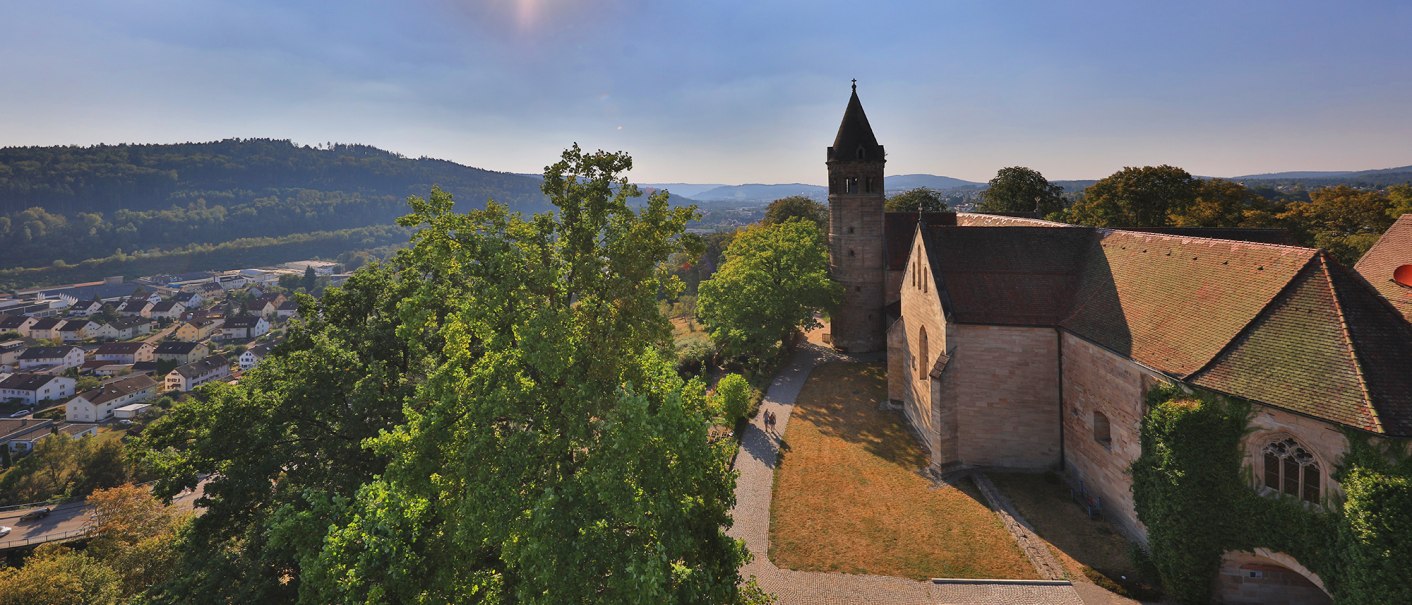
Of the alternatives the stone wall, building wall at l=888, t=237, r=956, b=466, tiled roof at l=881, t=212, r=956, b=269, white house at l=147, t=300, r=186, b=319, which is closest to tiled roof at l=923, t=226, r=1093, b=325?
building wall at l=888, t=237, r=956, b=466

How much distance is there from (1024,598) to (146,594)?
22.9 meters

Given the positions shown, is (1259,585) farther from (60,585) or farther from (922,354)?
(60,585)

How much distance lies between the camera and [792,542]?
19.9 metres

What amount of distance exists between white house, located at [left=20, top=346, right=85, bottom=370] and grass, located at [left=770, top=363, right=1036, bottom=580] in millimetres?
127423

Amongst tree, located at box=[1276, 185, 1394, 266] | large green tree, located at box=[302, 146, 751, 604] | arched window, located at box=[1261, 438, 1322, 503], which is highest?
tree, located at box=[1276, 185, 1394, 266]

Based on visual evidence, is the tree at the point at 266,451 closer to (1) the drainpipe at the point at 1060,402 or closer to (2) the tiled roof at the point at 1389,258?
(1) the drainpipe at the point at 1060,402

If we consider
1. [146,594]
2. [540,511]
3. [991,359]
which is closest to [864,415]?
[991,359]

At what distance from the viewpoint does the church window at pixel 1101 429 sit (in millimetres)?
19812

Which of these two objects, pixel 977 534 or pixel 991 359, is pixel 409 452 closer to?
pixel 977 534

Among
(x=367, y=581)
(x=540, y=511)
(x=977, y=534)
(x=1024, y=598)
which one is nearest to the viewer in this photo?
(x=540, y=511)

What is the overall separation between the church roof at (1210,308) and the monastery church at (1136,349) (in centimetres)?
4

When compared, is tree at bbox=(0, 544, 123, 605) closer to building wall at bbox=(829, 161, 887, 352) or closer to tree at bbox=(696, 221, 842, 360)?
tree at bbox=(696, 221, 842, 360)

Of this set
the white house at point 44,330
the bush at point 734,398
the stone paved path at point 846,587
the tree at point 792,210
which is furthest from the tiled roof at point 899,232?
the white house at point 44,330

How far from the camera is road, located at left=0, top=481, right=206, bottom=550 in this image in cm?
3662
